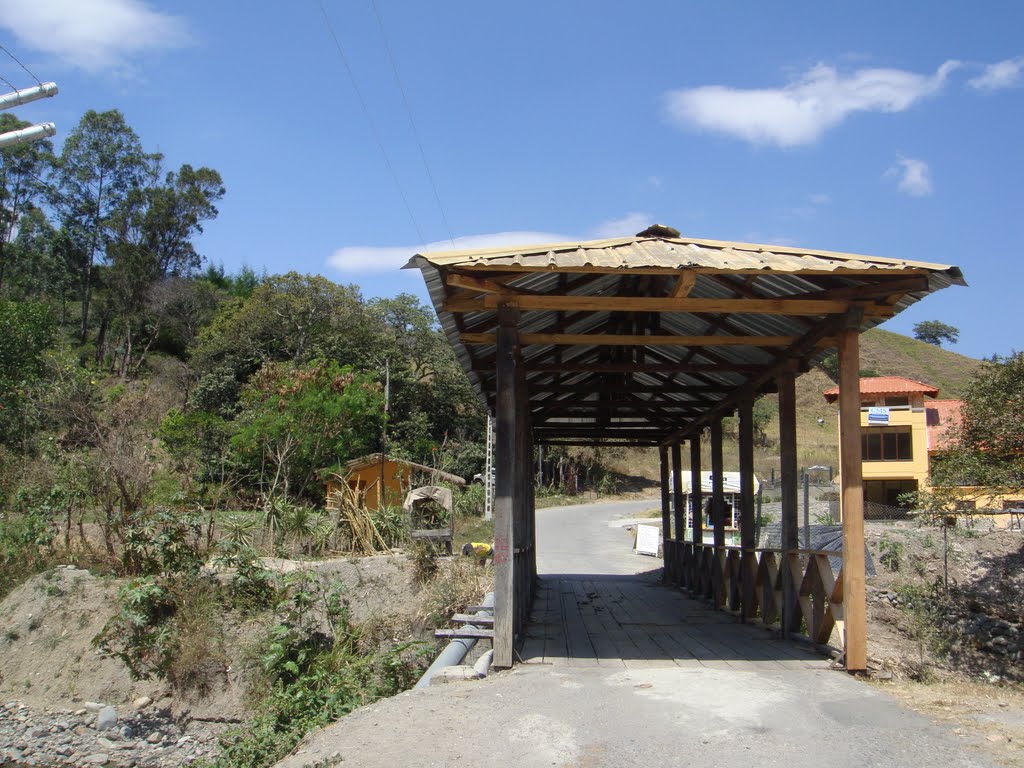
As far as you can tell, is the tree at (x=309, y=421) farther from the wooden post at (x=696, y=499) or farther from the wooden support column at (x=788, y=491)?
the wooden support column at (x=788, y=491)

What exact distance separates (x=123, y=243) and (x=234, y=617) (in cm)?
3706

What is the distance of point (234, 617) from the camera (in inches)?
494

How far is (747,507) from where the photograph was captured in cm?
1029

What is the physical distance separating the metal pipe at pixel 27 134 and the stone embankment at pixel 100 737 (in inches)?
286

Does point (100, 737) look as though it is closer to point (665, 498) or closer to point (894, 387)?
point (665, 498)

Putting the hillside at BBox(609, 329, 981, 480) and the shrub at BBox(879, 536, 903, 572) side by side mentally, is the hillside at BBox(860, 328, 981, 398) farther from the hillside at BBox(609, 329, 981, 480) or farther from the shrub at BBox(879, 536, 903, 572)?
the shrub at BBox(879, 536, 903, 572)

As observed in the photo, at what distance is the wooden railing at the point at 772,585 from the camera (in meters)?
7.38

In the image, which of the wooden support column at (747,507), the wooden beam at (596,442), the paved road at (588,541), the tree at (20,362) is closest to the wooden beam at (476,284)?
the wooden support column at (747,507)

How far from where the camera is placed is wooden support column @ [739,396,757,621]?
31.8 ft

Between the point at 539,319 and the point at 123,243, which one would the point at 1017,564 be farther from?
the point at 123,243

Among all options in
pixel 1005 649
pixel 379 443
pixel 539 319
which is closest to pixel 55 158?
pixel 379 443

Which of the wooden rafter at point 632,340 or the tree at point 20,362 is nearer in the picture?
the wooden rafter at point 632,340

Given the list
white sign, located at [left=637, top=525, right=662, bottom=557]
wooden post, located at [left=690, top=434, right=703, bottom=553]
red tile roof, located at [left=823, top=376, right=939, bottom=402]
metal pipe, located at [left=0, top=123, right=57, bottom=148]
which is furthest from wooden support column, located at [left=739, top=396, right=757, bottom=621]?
red tile roof, located at [left=823, top=376, right=939, bottom=402]

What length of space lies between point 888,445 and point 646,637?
89.7ft
